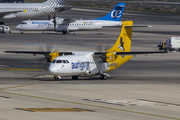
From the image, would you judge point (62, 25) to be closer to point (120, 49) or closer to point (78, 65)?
point (120, 49)

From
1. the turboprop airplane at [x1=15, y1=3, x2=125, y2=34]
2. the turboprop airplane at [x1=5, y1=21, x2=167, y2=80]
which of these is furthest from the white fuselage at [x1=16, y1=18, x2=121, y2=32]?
the turboprop airplane at [x1=5, y1=21, x2=167, y2=80]

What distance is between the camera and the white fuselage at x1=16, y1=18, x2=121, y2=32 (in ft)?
311

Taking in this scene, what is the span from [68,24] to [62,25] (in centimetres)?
157

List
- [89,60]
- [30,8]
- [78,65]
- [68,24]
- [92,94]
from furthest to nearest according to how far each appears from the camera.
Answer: [30,8] → [68,24] → [89,60] → [78,65] → [92,94]

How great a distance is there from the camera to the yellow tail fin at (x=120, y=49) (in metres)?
37.6

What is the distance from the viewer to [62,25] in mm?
95688

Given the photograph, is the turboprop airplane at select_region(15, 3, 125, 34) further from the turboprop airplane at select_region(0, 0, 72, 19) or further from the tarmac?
the tarmac

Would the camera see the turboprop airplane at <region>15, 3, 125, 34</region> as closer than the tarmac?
No

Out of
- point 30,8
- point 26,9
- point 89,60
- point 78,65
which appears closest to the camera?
point 78,65

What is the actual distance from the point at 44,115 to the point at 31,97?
6.09 meters

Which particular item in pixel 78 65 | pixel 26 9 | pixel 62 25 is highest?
pixel 26 9

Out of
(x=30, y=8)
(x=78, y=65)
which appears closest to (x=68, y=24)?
(x=30, y=8)

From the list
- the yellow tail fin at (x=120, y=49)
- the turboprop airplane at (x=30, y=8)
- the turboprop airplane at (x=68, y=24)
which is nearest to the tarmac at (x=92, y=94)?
the yellow tail fin at (x=120, y=49)

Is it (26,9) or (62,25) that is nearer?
(62,25)
